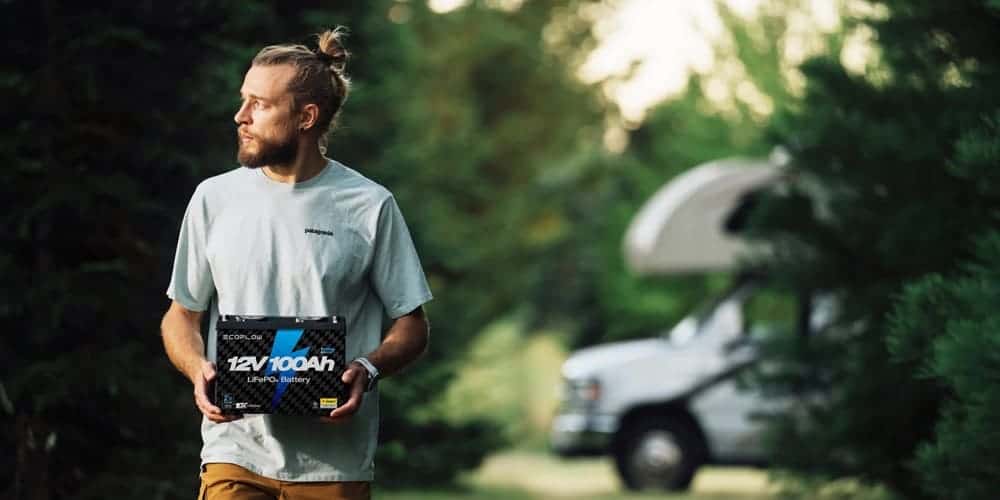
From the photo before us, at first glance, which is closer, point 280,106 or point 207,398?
point 207,398

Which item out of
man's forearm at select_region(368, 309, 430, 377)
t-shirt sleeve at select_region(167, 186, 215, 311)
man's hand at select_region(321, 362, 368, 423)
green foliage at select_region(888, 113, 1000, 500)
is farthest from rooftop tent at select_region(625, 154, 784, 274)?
man's hand at select_region(321, 362, 368, 423)

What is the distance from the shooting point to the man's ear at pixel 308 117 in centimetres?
501

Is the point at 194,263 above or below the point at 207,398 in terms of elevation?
above

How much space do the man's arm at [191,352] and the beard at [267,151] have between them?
1.26 feet

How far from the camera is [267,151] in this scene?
499 cm

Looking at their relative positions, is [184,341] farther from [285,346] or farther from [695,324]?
[695,324]

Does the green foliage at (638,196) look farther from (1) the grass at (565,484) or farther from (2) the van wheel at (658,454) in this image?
(2) the van wheel at (658,454)

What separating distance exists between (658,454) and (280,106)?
1392cm

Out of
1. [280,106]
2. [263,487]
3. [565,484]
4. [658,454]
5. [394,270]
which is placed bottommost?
[565,484]

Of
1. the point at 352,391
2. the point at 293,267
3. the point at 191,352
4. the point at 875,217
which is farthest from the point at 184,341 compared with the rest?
the point at 875,217

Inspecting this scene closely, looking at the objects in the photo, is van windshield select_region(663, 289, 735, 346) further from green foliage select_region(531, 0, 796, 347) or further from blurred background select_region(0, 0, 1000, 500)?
green foliage select_region(531, 0, 796, 347)

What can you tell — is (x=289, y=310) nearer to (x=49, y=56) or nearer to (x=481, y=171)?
(x=49, y=56)

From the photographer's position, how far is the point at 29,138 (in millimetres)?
9469

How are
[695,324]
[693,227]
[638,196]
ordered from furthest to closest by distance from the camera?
[638,196], [693,227], [695,324]
